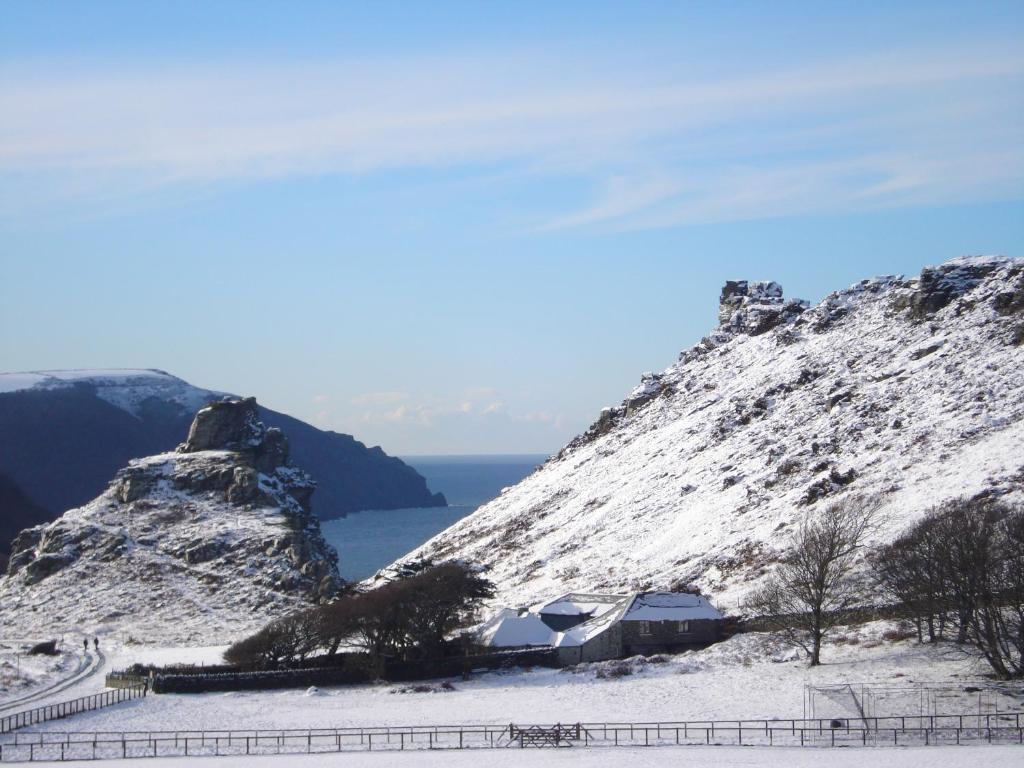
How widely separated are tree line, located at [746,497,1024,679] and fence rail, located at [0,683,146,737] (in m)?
33.6

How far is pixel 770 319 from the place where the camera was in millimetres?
144750

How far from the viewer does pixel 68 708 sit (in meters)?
60.2

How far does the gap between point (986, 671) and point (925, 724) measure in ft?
26.7

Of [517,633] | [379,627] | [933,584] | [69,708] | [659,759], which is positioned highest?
[933,584]

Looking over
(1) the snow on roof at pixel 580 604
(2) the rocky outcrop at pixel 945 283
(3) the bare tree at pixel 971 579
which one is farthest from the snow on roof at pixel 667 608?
(2) the rocky outcrop at pixel 945 283

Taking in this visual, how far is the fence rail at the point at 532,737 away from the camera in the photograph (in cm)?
4759

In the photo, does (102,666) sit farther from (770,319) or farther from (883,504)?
(770,319)

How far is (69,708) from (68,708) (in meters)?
0.05

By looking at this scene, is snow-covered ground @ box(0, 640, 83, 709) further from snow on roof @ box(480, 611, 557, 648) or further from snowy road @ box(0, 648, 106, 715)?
snow on roof @ box(480, 611, 557, 648)

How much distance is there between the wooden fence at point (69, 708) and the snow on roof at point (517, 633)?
63.3 feet

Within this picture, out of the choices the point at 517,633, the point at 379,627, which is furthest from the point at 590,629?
the point at 379,627

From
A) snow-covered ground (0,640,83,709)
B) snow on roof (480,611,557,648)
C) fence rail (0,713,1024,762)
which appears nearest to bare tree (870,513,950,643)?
fence rail (0,713,1024,762)

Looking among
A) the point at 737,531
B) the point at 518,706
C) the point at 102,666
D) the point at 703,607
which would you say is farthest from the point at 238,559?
the point at 518,706

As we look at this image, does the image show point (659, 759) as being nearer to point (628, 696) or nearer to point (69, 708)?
point (628, 696)
